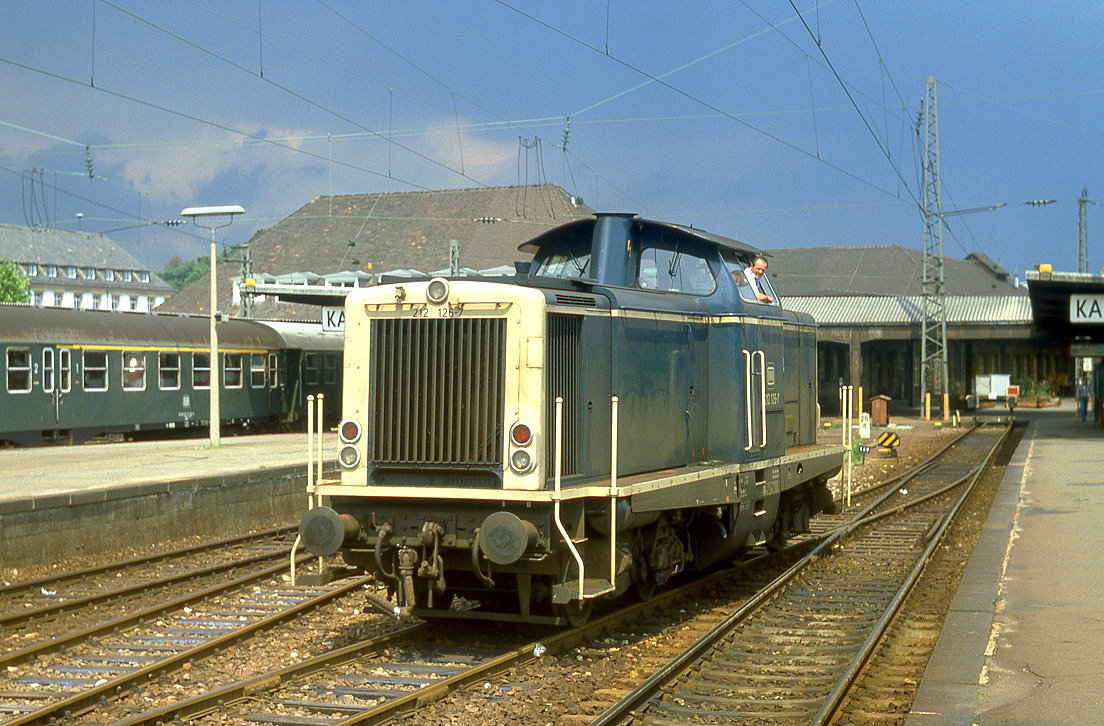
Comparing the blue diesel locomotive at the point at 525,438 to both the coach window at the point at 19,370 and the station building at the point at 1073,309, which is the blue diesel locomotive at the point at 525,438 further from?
the station building at the point at 1073,309

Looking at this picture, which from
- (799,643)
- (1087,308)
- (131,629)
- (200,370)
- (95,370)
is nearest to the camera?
(799,643)

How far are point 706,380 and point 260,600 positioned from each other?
4524 mm

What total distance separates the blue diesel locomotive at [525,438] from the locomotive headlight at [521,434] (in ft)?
0.05

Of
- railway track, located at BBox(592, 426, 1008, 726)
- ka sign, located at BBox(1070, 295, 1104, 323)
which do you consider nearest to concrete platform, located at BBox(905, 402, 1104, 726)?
railway track, located at BBox(592, 426, 1008, 726)

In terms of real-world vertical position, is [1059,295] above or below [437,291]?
above

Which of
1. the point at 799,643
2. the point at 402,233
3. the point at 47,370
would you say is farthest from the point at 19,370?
the point at 402,233

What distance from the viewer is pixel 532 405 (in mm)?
7750

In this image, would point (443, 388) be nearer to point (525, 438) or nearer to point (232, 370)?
point (525, 438)

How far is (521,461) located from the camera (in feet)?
25.3

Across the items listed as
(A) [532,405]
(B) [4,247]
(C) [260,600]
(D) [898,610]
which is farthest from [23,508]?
(B) [4,247]

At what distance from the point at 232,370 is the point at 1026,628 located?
78.7 feet

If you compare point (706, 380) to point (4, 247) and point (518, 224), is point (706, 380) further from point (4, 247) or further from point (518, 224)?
point (4, 247)

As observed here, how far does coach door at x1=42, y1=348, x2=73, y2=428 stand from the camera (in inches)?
912

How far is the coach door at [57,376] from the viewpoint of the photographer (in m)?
23.2
